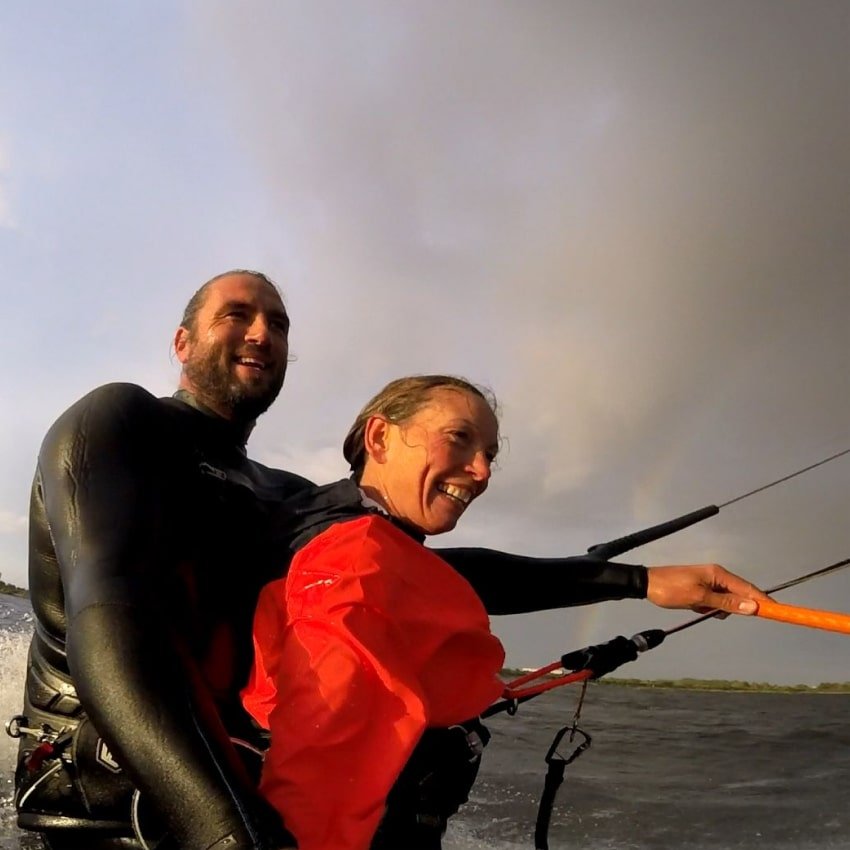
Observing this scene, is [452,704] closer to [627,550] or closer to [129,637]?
[129,637]

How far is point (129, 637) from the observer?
1934mm

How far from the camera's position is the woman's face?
9.23 feet

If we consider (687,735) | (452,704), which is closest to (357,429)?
(452,704)

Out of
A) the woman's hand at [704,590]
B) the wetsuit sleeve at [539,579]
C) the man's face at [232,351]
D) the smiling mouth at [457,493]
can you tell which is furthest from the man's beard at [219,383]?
the woman's hand at [704,590]

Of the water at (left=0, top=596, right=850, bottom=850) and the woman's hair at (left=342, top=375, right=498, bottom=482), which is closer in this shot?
the woman's hair at (left=342, top=375, right=498, bottom=482)

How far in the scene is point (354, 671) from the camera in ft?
6.38

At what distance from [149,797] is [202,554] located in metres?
0.94

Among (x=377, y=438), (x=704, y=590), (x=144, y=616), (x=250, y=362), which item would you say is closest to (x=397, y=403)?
(x=377, y=438)

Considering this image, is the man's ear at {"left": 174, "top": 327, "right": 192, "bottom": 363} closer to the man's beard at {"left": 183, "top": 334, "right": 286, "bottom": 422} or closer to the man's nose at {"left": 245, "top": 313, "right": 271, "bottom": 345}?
the man's beard at {"left": 183, "top": 334, "right": 286, "bottom": 422}

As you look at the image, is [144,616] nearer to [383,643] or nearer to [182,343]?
[383,643]

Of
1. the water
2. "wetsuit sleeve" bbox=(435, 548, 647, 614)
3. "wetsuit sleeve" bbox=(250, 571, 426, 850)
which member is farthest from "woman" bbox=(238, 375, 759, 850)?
the water

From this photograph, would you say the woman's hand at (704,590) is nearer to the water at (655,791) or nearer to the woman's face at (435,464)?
the woman's face at (435,464)

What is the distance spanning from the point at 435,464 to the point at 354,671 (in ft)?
3.28

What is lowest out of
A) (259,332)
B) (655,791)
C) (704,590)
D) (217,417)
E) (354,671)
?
(655,791)
